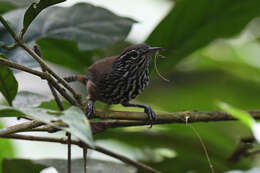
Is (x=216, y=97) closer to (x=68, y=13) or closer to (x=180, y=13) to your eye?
(x=180, y=13)

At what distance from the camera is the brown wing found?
2801mm

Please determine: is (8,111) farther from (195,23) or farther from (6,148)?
(195,23)

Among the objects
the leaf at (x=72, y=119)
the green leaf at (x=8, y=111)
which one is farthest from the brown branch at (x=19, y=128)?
the leaf at (x=72, y=119)

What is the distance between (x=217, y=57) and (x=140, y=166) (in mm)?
1937

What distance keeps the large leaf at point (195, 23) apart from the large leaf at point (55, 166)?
852 millimetres

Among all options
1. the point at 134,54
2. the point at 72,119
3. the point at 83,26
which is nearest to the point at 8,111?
the point at 72,119

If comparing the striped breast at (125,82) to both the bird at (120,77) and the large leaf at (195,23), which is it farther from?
the large leaf at (195,23)

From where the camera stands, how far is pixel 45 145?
2.89 m

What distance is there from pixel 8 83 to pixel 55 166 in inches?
18.1

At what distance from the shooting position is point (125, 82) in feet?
9.07

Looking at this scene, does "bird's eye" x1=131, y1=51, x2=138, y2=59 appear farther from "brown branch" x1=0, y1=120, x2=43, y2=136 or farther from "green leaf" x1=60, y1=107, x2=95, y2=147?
"green leaf" x1=60, y1=107, x2=95, y2=147

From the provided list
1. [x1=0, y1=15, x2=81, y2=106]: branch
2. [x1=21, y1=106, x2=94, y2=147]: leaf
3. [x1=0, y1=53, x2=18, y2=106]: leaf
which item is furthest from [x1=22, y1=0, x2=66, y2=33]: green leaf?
[x1=21, y1=106, x2=94, y2=147]: leaf

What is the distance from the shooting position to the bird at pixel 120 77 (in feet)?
8.93

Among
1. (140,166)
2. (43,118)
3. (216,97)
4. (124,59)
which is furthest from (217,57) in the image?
(43,118)
